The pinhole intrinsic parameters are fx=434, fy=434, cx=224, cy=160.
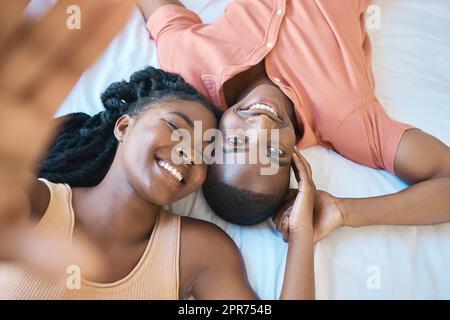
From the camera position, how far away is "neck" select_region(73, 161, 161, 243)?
756 mm

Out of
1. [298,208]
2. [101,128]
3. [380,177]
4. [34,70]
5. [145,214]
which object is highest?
[34,70]

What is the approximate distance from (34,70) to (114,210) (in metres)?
0.65

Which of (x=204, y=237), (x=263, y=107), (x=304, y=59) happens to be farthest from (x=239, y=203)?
(x=304, y=59)

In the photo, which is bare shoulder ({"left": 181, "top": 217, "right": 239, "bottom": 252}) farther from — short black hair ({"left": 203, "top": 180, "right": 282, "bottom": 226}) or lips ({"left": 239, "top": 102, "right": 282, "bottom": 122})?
lips ({"left": 239, "top": 102, "right": 282, "bottom": 122})

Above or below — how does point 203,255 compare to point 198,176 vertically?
below

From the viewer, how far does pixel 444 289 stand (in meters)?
0.79

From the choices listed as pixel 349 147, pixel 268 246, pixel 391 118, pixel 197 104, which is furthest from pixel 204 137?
pixel 391 118

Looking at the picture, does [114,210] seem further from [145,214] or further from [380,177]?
[380,177]

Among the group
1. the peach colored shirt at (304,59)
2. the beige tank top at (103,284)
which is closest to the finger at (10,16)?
the beige tank top at (103,284)

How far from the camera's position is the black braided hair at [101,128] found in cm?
83

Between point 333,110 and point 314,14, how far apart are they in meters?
0.28

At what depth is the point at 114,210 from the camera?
77cm

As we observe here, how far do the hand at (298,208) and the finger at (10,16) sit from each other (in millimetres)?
694

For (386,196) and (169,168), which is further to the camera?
(386,196)
